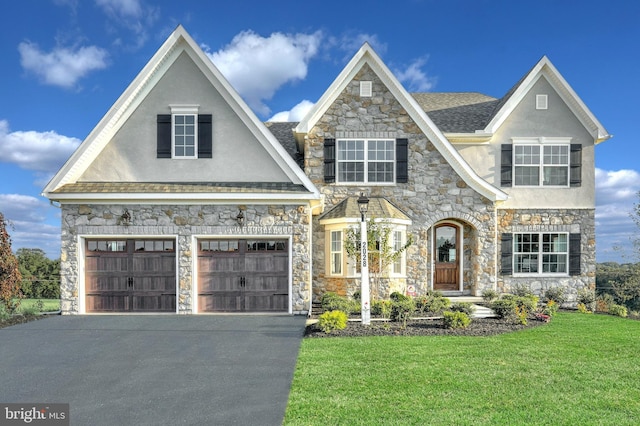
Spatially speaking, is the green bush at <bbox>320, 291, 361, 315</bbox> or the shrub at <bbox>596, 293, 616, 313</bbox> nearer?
the green bush at <bbox>320, 291, 361, 315</bbox>

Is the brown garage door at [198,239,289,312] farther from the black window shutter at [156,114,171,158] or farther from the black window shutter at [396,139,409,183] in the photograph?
the black window shutter at [396,139,409,183]

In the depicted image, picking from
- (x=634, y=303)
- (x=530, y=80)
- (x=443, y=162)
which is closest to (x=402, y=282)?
(x=443, y=162)

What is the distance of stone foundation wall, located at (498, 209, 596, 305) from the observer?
1611 centimetres

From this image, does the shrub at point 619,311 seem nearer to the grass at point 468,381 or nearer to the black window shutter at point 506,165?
the grass at point 468,381

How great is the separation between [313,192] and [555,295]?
31.6 ft

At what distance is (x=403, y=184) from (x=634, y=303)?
12.5 meters

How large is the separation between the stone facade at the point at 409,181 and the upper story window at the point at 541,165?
2.19m

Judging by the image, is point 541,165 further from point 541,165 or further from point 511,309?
point 511,309

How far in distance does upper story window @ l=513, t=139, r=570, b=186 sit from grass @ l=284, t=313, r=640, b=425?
25.2 feet

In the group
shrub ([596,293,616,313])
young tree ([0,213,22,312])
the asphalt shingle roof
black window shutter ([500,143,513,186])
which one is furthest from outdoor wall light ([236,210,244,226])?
shrub ([596,293,616,313])

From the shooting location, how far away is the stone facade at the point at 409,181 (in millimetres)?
15070

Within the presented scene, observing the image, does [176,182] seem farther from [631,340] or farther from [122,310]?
[631,340]

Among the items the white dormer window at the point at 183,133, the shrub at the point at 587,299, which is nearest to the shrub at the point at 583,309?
the shrub at the point at 587,299

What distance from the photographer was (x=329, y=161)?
598 inches
